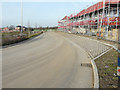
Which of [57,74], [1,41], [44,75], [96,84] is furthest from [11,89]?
[1,41]

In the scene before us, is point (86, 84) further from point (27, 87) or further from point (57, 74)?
point (27, 87)

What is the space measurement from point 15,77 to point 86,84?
8.84ft

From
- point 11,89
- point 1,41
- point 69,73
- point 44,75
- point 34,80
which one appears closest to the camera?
point 11,89

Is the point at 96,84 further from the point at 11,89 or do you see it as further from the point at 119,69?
the point at 11,89

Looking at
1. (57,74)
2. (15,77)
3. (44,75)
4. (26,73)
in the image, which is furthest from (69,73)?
(15,77)

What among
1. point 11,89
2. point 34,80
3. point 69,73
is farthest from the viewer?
point 69,73

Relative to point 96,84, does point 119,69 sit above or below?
above

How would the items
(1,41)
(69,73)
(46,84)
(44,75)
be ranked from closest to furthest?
(46,84)
(44,75)
(69,73)
(1,41)

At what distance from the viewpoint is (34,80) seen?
4.33m

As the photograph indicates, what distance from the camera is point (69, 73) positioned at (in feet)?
16.9

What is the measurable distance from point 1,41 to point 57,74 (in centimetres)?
1168

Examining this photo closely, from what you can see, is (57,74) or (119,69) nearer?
(119,69)

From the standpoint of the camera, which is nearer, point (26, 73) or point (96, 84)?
point (96, 84)

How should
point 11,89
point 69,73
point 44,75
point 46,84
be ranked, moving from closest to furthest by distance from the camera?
point 11,89 < point 46,84 < point 44,75 < point 69,73
